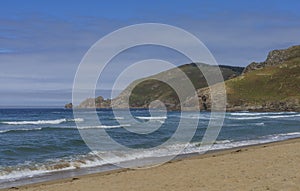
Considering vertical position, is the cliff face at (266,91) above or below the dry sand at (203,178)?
above

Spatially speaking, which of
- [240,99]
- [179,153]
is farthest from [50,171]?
[240,99]

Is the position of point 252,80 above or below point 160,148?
above

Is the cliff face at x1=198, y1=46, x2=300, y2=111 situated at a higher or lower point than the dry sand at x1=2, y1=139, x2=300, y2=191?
higher

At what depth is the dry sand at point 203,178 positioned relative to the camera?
11.4 meters

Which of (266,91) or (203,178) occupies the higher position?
(266,91)

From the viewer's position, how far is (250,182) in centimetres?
1173

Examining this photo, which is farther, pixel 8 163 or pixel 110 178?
pixel 8 163

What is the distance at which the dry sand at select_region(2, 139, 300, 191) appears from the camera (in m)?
11.4

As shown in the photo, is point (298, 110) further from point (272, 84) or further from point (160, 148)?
point (160, 148)

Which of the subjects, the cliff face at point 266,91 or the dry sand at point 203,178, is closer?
the dry sand at point 203,178

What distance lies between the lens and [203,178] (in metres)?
12.9

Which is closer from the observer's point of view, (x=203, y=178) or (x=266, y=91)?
(x=203, y=178)

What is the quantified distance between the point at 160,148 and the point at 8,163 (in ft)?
29.9

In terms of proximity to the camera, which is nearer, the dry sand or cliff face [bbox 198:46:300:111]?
the dry sand
